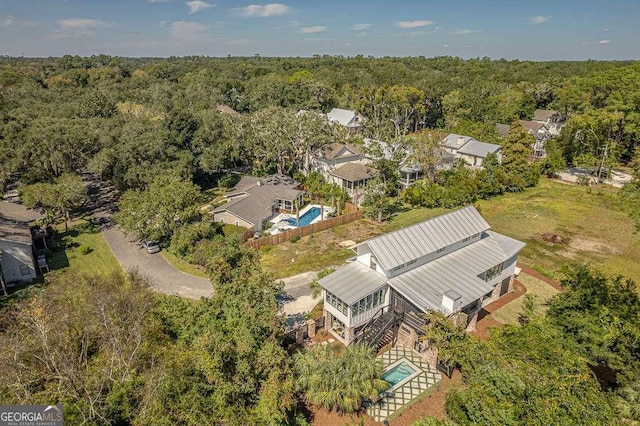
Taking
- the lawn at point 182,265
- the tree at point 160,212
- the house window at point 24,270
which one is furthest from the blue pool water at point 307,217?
the house window at point 24,270

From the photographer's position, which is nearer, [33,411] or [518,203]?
[33,411]

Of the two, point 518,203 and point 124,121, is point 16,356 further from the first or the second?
point 518,203

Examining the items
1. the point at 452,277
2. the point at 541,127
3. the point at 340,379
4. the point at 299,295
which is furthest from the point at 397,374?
the point at 541,127

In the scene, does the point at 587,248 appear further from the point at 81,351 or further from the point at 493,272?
the point at 81,351

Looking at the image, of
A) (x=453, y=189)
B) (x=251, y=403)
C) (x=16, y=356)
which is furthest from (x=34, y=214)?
(x=453, y=189)

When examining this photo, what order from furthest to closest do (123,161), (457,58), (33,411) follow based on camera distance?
(457,58) < (123,161) < (33,411)

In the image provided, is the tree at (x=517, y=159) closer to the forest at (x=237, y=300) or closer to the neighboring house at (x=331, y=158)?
the forest at (x=237, y=300)
